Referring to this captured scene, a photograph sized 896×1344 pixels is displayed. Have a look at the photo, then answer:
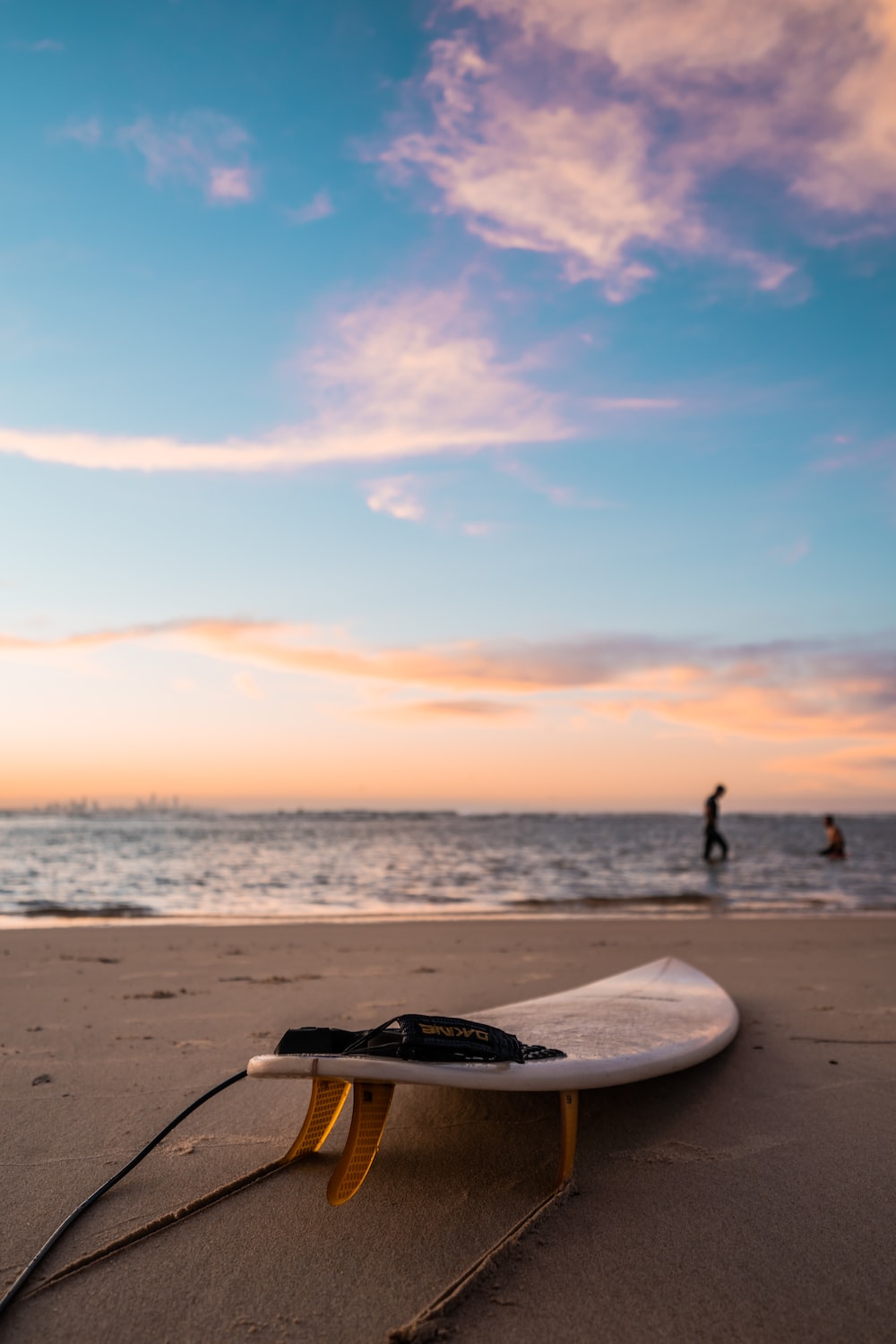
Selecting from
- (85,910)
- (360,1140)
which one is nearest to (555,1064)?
(360,1140)

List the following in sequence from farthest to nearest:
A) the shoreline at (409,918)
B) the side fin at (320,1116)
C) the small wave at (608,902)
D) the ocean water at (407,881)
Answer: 1. the small wave at (608,902)
2. the ocean water at (407,881)
3. the shoreline at (409,918)
4. the side fin at (320,1116)

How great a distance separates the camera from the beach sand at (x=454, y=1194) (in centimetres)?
177

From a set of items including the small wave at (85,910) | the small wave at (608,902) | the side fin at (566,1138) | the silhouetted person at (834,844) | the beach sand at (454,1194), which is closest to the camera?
the beach sand at (454,1194)

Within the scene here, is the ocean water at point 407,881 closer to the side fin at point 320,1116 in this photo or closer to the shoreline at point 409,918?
the shoreline at point 409,918

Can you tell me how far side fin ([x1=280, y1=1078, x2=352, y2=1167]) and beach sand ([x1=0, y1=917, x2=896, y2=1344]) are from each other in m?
0.05

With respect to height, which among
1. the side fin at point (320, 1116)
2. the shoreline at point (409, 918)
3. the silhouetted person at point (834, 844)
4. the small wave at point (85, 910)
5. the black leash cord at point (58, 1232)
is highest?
the silhouetted person at point (834, 844)

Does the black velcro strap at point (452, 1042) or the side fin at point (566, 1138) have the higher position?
the black velcro strap at point (452, 1042)

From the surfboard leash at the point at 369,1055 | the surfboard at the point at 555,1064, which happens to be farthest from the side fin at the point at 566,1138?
the surfboard leash at the point at 369,1055

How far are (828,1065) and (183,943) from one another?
523cm

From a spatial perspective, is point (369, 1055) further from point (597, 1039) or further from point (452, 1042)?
point (597, 1039)

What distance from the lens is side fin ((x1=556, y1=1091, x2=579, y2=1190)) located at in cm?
229

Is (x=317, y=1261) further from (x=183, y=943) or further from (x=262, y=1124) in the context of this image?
(x=183, y=943)

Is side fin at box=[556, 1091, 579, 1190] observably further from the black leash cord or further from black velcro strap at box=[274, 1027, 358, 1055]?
the black leash cord

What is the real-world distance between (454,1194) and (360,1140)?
38 centimetres
